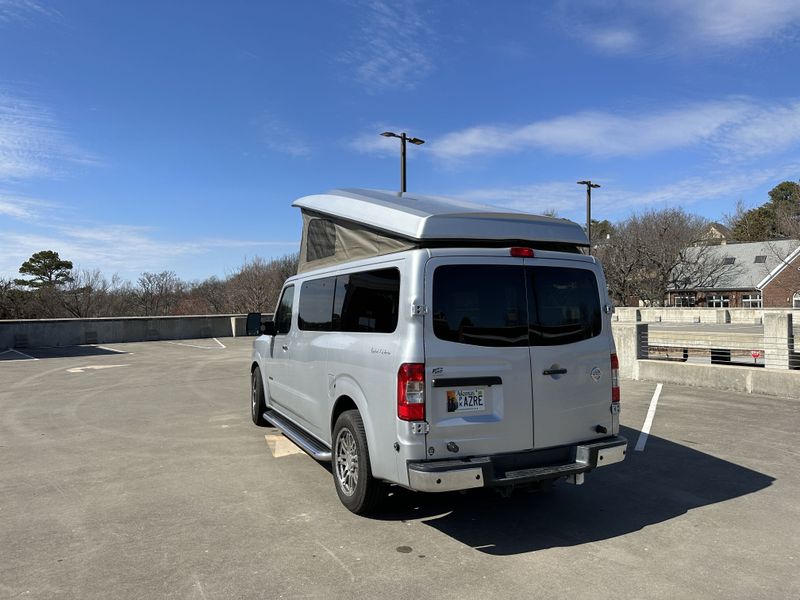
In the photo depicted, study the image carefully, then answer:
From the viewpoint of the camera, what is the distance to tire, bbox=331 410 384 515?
4480 millimetres

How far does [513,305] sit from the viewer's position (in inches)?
171

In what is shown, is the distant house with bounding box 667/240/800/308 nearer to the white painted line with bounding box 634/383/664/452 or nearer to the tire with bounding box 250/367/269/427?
the white painted line with bounding box 634/383/664/452

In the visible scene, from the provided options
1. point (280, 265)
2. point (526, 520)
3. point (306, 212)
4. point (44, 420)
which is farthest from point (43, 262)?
point (526, 520)

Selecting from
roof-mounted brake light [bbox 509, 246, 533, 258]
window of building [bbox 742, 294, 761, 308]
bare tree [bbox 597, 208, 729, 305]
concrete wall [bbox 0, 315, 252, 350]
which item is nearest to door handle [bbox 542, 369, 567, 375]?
roof-mounted brake light [bbox 509, 246, 533, 258]

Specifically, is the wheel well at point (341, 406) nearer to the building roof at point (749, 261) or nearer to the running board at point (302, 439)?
the running board at point (302, 439)

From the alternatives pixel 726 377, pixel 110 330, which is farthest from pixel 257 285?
pixel 726 377

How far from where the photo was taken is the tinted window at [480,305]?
4113 mm

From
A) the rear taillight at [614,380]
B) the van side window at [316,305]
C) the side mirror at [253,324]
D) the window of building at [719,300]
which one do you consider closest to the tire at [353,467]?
the van side window at [316,305]

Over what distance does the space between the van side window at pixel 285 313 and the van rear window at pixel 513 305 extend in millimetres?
3025

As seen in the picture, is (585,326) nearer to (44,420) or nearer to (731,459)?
(731,459)

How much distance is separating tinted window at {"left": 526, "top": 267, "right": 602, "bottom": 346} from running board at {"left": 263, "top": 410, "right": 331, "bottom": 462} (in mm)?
2278

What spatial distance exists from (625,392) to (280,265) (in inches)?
1809

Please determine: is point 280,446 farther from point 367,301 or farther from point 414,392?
point 414,392

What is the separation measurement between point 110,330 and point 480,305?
2428 cm
